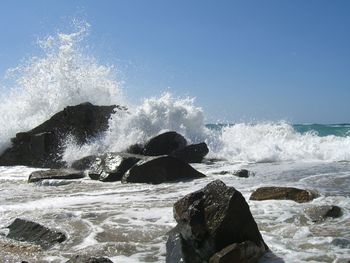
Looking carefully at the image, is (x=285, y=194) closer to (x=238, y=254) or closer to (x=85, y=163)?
(x=238, y=254)

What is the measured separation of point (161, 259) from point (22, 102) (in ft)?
49.6

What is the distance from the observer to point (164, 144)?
12.9 meters

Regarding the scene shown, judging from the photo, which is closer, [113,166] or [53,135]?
[113,166]

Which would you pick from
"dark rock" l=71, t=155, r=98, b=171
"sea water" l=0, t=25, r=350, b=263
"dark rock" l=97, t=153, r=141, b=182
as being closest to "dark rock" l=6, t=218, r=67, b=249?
"sea water" l=0, t=25, r=350, b=263

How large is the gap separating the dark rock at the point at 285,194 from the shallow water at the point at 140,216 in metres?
0.14

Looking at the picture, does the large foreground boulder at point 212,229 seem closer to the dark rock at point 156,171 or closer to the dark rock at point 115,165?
the dark rock at point 156,171

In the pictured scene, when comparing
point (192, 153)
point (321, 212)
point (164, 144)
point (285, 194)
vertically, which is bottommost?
point (321, 212)

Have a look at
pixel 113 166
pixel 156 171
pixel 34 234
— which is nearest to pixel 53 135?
pixel 113 166

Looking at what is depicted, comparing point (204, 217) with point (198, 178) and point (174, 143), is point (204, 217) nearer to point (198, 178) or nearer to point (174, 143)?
point (198, 178)

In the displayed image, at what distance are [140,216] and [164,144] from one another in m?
6.98

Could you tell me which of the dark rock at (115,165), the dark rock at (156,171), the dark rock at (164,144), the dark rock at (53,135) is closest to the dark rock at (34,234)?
the dark rock at (156,171)

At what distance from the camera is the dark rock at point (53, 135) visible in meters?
13.4

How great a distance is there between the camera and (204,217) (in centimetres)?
405

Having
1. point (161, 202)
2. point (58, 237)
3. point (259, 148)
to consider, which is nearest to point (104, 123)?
point (259, 148)
